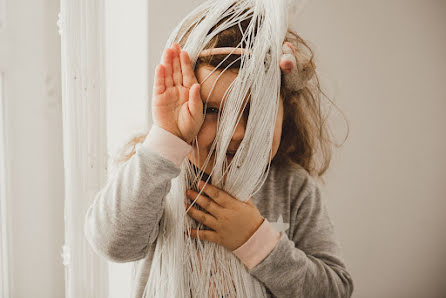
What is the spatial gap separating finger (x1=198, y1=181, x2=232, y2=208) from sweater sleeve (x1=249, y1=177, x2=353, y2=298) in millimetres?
99

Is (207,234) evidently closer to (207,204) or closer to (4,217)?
(207,204)

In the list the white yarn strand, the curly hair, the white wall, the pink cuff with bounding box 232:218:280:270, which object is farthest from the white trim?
the pink cuff with bounding box 232:218:280:270

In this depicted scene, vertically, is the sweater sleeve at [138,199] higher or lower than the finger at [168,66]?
lower

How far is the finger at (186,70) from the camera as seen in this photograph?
44 centimetres

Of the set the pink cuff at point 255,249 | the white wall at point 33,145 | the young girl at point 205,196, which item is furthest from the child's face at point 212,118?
the white wall at point 33,145

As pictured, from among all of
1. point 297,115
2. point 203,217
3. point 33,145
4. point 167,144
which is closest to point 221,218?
point 203,217

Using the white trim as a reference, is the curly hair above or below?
above

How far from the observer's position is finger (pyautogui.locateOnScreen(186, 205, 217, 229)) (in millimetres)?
495

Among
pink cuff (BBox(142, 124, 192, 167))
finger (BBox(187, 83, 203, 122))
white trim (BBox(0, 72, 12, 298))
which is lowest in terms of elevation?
white trim (BBox(0, 72, 12, 298))

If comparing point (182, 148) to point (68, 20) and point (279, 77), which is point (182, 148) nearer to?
point (279, 77)

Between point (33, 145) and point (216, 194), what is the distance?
49cm

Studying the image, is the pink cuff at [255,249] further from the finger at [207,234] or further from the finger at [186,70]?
the finger at [186,70]

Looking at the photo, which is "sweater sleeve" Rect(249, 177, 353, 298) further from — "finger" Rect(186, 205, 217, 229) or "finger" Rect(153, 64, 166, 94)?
"finger" Rect(153, 64, 166, 94)

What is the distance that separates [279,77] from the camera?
469 millimetres
